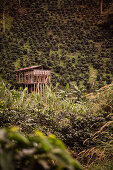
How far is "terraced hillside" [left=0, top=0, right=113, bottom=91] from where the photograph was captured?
11266mm

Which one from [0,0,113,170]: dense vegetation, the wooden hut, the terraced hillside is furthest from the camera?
the terraced hillside

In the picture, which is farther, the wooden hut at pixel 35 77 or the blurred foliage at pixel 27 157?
the wooden hut at pixel 35 77

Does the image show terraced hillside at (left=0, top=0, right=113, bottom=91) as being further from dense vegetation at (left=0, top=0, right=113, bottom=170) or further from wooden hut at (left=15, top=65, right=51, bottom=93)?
wooden hut at (left=15, top=65, right=51, bottom=93)

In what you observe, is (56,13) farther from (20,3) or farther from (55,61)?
(55,61)

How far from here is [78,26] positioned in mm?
15125

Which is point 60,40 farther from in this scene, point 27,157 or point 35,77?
point 27,157

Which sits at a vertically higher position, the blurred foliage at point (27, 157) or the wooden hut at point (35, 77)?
the blurred foliage at point (27, 157)

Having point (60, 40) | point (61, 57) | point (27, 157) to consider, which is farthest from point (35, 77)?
point (27, 157)

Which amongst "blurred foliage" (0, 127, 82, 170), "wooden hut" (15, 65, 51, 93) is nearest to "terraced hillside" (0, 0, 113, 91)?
"wooden hut" (15, 65, 51, 93)

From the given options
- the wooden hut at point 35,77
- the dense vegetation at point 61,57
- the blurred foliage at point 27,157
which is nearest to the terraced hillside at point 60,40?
the dense vegetation at point 61,57

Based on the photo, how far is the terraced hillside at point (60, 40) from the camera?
37.0ft

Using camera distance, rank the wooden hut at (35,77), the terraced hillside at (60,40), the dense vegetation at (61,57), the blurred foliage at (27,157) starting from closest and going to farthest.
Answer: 1. the blurred foliage at (27,157)
2. the dense vegetation at (61,57)
3. the wooden hut at (35,77)
4. the terraced hillside at (60,40)

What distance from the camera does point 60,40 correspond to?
44.6ft

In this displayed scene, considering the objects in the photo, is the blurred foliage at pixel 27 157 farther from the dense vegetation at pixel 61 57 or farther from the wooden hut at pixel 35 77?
the wooden hut at pixel 35 77
